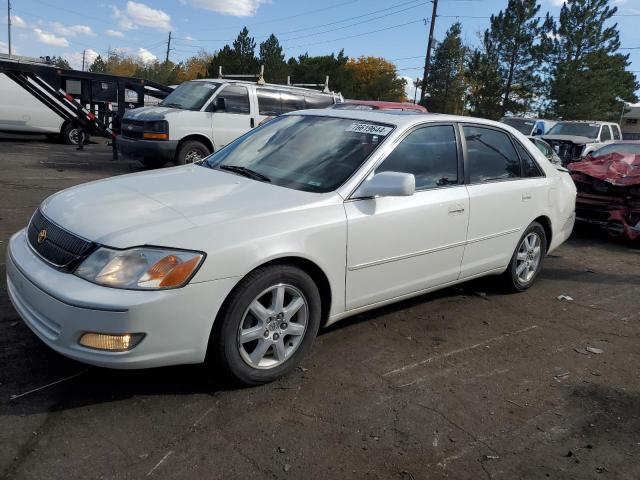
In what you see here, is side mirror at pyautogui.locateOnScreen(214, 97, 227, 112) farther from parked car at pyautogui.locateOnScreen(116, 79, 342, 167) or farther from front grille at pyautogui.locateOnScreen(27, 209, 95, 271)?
front grille at pyautogui.locateOnScreen(27, 209, 95, 271)

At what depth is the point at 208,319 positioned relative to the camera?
2805 mm

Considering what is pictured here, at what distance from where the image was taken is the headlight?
2658 millimetres

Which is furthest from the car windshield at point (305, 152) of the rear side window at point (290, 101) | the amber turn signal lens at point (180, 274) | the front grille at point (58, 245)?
the rear side window at point (290, 101)

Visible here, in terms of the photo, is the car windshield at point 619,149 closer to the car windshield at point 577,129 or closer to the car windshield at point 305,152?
the car windshield at point 305,152

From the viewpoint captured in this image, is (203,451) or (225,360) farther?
(225,360)

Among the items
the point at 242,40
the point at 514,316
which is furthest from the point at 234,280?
the point at 242,40

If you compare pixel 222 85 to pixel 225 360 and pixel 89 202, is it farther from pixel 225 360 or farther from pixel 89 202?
pixel 225 360

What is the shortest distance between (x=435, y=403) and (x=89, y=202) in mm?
2359

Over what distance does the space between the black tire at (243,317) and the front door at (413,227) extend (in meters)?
0.36

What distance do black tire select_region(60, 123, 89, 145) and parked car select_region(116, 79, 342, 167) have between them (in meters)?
6.16

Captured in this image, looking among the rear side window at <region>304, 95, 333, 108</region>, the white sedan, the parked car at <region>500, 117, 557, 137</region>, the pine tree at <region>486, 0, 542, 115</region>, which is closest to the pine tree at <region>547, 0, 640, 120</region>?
the pine tree at <region>486, 0, 542, 115</region>

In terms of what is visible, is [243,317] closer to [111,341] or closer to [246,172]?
[111,341]

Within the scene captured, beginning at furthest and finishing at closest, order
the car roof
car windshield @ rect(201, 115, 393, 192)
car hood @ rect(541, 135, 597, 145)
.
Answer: car hood @ rect(541, 135, 597, 145) < the car roof < car windshield @ rect(201, 115, 393, 192)

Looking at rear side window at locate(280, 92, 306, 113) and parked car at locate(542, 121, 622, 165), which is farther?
parked car at locate(542, 121, 622, 165)
